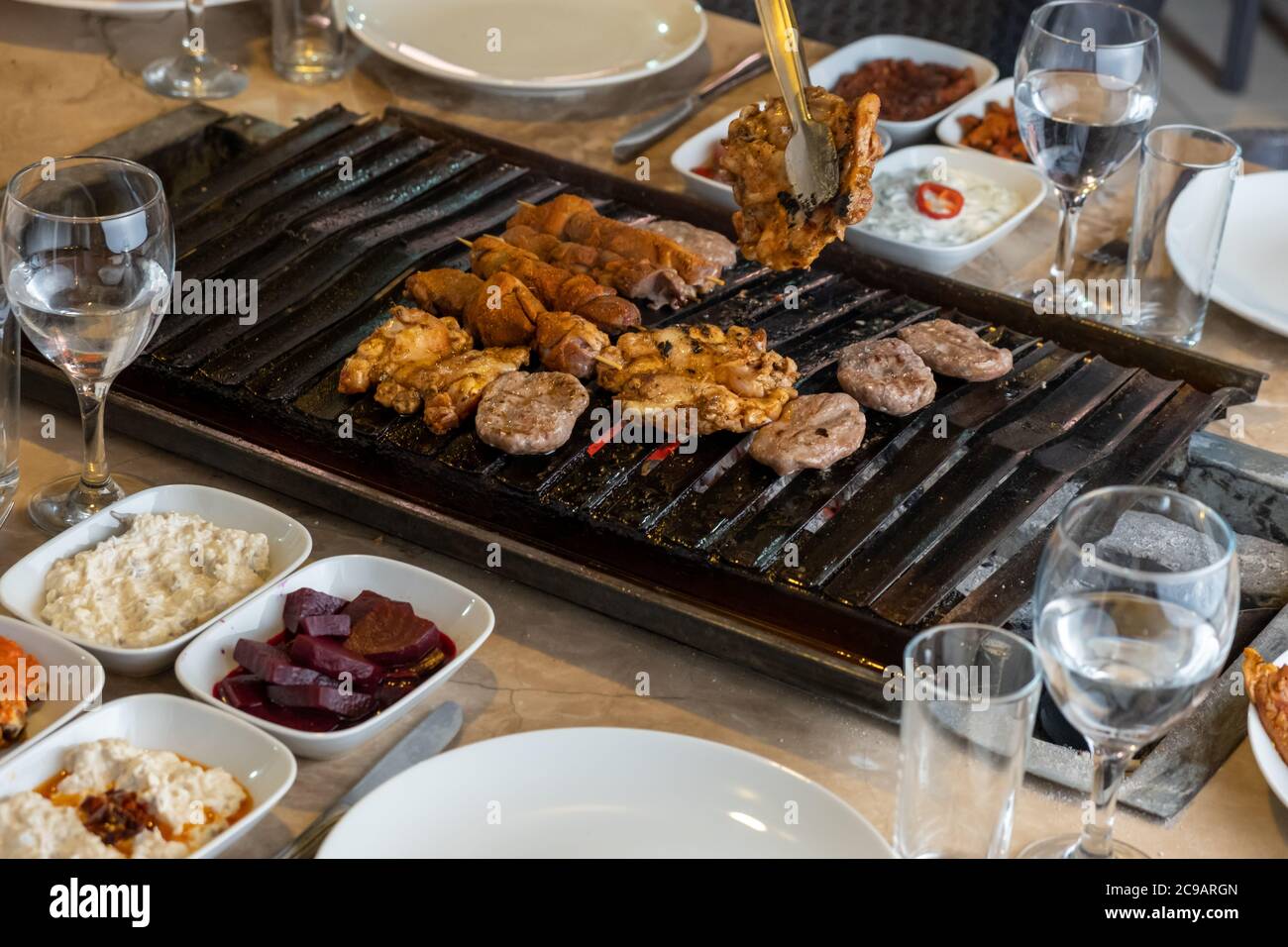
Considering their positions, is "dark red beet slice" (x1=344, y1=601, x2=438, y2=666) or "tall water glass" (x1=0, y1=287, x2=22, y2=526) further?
"tall water glass" (x1=0, y1=287, x2=22, y2=526)

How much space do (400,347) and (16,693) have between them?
0.86 metres

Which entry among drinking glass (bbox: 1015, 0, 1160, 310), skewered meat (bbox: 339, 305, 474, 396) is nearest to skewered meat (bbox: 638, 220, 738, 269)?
skewered meat (bbox: 339, 305, 474, 396)

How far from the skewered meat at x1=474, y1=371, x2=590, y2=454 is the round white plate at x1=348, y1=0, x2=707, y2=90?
4.13 ft

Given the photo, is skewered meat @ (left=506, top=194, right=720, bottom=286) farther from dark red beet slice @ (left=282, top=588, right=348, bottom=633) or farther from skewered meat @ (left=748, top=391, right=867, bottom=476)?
dark red beet slice @ (left=282, top=588, right=348, bottom=633)

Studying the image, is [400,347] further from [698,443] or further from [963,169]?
[963,169]

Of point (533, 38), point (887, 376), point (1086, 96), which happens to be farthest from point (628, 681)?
point (533, 38)

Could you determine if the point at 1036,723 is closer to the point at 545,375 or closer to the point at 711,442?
the point at 711,442

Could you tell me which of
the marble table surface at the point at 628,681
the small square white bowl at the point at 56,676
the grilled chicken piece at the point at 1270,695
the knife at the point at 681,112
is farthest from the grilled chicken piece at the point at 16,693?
the knife at the point at 681,112

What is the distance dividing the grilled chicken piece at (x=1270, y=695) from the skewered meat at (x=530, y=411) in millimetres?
994

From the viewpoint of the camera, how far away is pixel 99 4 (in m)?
3.48

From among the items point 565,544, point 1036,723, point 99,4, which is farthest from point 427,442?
point 99,4

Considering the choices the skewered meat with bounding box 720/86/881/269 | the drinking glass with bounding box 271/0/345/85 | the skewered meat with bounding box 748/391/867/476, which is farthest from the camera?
the drinking glass with bounding box 271/0/345/85

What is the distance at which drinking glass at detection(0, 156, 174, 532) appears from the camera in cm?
197

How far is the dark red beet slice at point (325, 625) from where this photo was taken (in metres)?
1.90
